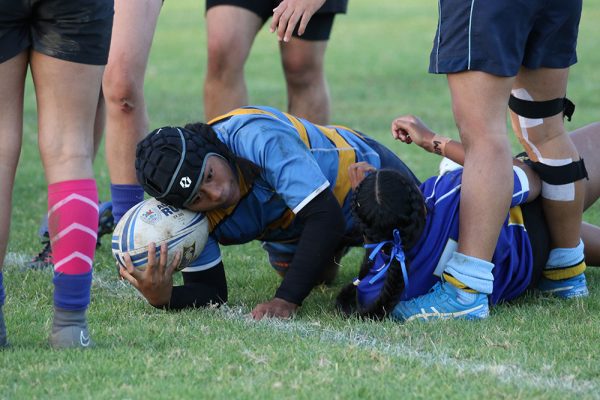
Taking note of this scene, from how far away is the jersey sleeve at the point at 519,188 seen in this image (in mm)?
4855

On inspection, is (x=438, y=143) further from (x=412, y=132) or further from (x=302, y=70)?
(x=302, y=70)

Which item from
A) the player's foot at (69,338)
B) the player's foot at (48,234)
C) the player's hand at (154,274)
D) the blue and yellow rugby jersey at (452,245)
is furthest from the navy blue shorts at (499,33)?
the player's foot at (48,234)

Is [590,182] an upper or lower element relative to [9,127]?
lower

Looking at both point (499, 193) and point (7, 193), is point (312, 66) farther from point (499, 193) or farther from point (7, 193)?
point (7, 193)

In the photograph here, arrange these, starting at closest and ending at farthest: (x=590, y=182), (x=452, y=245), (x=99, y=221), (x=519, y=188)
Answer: (x=452, y=245) → (x=519, y=188) → (x=590, y=182) → (x=99, y=221)

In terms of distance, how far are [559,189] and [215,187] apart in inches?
Answer: 64.1

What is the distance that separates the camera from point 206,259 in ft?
16.3

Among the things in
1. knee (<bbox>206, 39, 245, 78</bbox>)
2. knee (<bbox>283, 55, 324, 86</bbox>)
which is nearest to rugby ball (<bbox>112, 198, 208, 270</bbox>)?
knee (<bbox>206, 39, 245, 78</bbox>)

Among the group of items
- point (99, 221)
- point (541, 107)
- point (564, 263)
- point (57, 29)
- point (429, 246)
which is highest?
point (57, 29)

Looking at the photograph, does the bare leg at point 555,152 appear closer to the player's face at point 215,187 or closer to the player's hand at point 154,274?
the player's face at point 215,187

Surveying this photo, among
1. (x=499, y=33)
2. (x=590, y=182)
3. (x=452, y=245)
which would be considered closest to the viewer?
(x=499, y=33)

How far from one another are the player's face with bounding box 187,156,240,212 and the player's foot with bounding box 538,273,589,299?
1600 millimetres

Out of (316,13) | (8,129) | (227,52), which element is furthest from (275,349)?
(316,13)

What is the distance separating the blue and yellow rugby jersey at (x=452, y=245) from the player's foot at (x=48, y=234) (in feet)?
6.77
